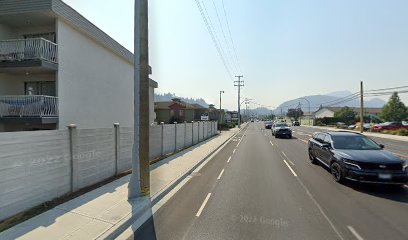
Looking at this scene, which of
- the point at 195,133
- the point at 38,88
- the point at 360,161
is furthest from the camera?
the point at 195,133

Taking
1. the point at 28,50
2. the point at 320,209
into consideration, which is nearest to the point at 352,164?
the point at 320,209

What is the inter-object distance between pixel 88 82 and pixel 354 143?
15252mm

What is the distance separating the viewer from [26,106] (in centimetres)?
1427

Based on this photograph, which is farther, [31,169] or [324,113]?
[324,113]

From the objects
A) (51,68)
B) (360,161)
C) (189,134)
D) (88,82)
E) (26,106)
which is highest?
(51,68)

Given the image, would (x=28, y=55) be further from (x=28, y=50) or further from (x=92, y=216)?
(x=92, y=216)

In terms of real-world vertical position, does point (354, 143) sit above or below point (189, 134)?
above

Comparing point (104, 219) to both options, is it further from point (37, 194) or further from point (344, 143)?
point (344, 143)

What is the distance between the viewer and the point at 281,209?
6648mm

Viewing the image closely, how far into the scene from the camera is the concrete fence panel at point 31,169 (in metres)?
5.73

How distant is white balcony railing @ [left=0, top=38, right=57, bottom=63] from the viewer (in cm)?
1440

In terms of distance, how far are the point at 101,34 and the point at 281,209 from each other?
17.0 meters

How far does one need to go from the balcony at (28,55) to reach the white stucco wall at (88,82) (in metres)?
0.57

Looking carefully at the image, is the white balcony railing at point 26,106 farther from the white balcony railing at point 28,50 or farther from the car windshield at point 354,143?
the car windshield at point 354,143
